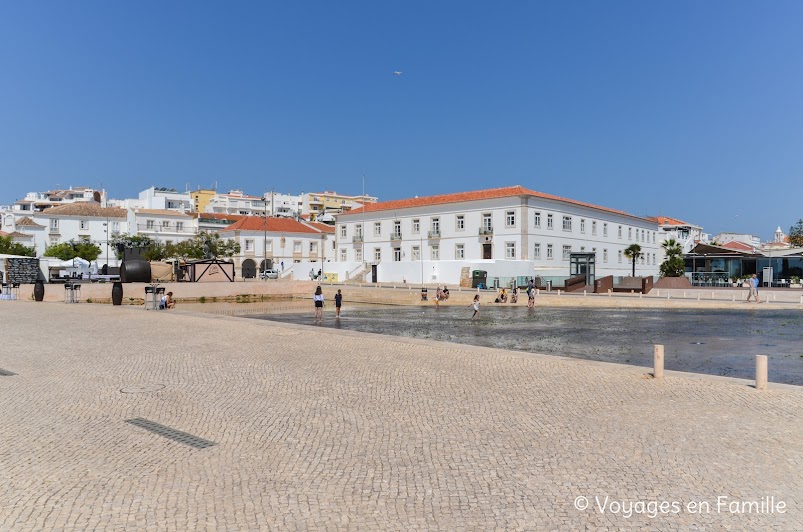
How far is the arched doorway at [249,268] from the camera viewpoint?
74.7m

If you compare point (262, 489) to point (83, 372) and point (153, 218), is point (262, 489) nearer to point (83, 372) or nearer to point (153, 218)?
point (83, 372)

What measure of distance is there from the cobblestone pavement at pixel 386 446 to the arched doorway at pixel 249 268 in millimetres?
62802

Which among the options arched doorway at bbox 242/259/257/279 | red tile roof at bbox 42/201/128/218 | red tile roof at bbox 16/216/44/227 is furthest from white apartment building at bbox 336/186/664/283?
red tile roof at bbox 16/216/44/227

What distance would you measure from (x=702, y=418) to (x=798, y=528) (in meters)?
3.38

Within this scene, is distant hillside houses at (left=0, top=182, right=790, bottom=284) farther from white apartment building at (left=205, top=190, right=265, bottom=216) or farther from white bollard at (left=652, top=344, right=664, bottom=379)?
white bollard at (left=652, top=344, right=664, bottom=379)

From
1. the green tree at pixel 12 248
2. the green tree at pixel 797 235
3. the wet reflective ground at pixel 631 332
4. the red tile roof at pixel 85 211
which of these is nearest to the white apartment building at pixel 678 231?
the green tree at pixel 797 235

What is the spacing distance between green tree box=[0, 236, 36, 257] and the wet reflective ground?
1836 inches

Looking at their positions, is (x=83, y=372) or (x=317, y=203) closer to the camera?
(x=83, y=372)

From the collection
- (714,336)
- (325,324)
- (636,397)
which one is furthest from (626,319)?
(636,397)

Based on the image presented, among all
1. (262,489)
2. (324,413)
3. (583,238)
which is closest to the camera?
(262,489)

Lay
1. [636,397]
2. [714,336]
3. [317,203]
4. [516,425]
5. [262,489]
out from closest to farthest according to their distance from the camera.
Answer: [262,489] < [516,425] < [636,397] < [714,336] < [317,203]

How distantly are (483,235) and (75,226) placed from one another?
52.0m

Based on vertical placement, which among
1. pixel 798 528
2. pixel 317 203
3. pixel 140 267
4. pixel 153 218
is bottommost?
pixel 798 528

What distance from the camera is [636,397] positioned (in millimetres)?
9625
